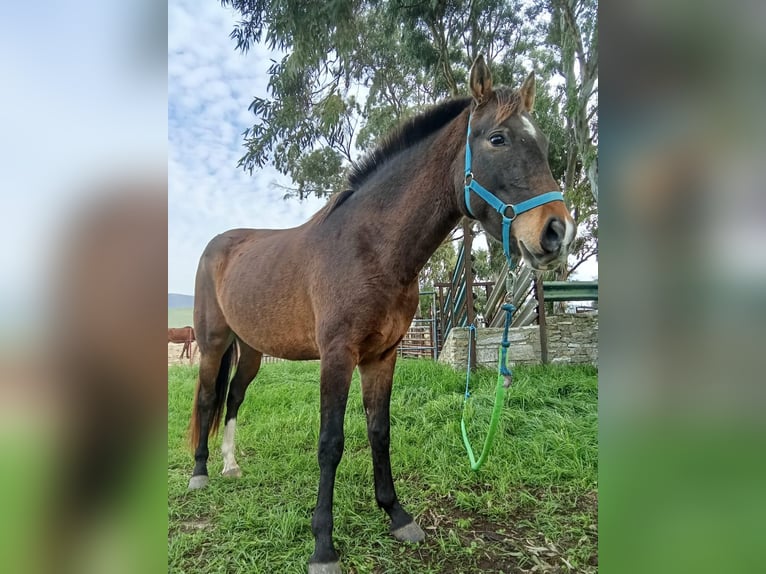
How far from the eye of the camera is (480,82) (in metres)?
1.69

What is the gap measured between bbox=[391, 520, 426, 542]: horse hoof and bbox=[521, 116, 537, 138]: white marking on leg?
192 centimetres

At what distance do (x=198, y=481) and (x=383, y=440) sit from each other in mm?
1321

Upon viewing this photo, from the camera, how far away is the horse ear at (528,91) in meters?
1.67

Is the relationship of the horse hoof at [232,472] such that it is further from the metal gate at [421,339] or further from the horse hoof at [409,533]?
the metal gate at [421,339]

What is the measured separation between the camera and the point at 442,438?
2.82 m

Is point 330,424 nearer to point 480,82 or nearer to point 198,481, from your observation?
point 198,481

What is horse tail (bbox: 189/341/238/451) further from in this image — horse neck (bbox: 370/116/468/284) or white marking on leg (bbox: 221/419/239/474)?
horse neck (bbox: 370/116/468/284)

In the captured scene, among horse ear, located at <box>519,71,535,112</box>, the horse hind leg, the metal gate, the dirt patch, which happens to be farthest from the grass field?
horse ear, located at <box>519,71,535,112</box>

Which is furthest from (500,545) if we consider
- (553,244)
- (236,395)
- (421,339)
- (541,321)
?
(421,339)

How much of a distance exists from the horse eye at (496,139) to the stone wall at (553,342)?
2584 mm

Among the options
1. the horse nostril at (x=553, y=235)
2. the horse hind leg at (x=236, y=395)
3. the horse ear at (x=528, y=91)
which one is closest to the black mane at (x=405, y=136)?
the horse ear at (x=528, y=91)
